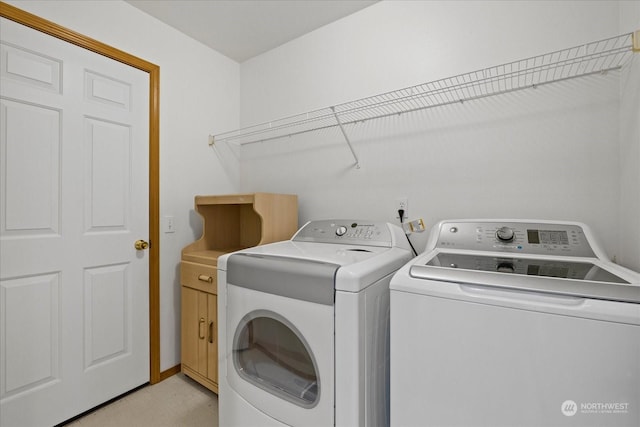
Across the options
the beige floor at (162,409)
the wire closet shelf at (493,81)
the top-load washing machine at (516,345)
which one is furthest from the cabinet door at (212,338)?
the wire closet shelf at (493,81)

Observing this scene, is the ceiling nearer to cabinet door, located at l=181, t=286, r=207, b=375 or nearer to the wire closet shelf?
the wire closet shelf

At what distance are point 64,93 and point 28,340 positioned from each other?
1.29 meters

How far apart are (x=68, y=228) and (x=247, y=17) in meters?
1.70

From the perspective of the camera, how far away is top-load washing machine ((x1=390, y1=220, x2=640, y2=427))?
683mm

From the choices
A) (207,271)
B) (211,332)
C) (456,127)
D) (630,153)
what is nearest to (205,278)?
(207,271)

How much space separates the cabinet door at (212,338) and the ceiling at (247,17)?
183cm

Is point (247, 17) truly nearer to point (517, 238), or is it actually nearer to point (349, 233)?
point (349, 233)

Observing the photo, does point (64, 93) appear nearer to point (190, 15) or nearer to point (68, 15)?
point (68, 15)

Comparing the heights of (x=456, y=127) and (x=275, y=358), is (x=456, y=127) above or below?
above

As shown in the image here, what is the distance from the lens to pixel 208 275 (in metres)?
1.77

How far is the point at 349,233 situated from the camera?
1625mm

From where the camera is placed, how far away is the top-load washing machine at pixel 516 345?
68 centimetres

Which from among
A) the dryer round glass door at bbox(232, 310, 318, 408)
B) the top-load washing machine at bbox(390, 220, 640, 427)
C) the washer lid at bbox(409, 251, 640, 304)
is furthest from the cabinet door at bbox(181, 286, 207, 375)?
the washer lid at bbox(409, 251, 640, 304)

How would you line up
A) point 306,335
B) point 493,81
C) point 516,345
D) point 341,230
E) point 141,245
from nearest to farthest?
point 516,345 < point 306,335 < point 493,81 < point 341,230 < point 141,245
